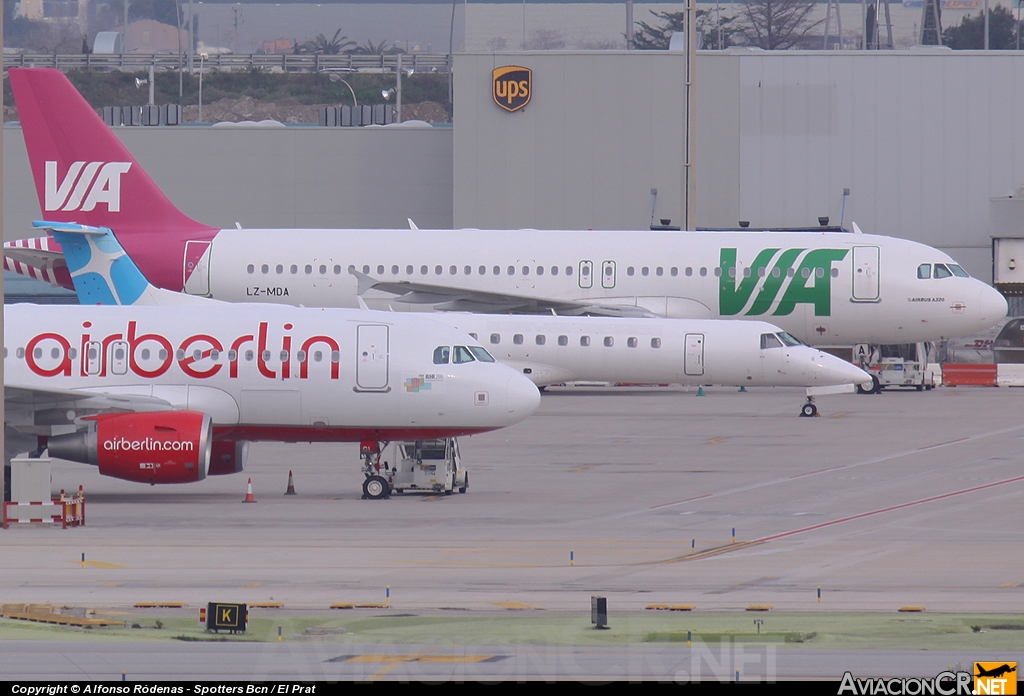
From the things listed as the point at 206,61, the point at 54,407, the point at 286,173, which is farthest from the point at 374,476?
the point at 206,61

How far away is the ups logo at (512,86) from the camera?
64.1 meters

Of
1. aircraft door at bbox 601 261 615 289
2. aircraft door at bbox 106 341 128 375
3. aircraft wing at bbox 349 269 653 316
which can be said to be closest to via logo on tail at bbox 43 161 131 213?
aircraft wing at bbox 349 269 653 316

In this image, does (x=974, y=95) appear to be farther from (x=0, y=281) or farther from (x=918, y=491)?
(x=0, y=281)

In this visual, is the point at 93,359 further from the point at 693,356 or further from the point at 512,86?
the point at 512,86

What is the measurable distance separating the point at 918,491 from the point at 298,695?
18.2 m

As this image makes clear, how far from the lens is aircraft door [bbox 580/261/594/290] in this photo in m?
48.4

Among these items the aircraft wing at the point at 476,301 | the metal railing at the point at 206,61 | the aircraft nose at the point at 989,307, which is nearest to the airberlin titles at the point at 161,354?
the aircraft wing at the point at 476,301

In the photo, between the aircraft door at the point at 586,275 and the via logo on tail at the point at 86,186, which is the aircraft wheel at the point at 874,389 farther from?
the via logo on tail at the point at 86,186

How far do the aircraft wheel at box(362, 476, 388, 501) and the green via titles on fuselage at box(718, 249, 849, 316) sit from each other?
22.7 metres

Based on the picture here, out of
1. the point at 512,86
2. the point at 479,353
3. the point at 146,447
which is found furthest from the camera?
the point at 512,86

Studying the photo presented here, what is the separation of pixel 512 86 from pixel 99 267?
26106 mm

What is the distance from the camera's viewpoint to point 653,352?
130 ft

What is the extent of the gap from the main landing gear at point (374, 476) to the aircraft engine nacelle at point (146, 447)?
3116 mm

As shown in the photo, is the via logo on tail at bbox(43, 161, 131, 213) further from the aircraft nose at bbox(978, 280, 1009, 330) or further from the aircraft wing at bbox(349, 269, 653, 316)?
the aircraft nose at bbox(978, 280, 1009, 330)
